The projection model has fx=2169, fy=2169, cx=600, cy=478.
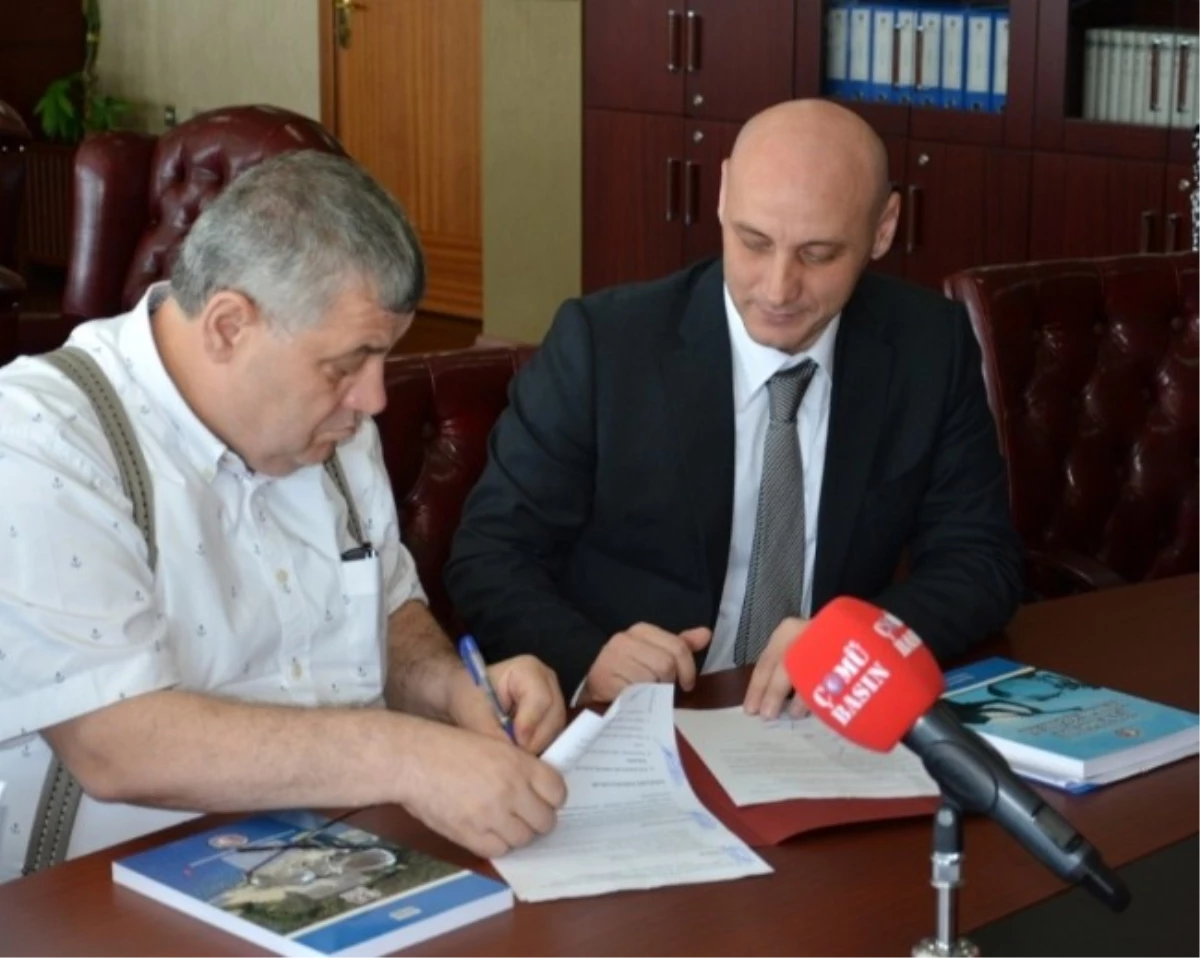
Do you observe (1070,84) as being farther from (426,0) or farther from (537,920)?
(537,920)

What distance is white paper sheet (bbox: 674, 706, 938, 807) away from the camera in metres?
2.01

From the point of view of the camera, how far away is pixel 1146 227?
18.1 feet

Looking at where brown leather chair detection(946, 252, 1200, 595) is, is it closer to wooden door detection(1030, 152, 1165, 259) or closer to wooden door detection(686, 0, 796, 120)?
wooden door detection(1030, 152, 1165, 259)

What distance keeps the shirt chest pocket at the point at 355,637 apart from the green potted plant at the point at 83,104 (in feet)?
25.9

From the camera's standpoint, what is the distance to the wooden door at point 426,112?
27.8ft

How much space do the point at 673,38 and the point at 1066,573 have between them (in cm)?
379

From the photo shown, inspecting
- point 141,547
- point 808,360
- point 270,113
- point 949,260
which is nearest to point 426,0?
point 949,260

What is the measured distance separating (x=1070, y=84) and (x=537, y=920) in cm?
435

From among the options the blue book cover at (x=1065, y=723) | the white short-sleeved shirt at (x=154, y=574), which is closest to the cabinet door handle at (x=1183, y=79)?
the blue book cover at (x=1065, y=723)

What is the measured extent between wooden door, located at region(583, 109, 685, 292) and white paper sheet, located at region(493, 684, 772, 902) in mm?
4734

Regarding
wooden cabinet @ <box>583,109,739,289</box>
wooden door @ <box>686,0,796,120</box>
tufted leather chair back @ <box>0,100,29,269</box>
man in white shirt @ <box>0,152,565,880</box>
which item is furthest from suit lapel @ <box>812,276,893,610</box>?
wooden cabinet @ <box>583,109,739,289</box>

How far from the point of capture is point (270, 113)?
15.7ft

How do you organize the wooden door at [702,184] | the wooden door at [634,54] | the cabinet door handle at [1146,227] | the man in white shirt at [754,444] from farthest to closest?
the wooden door at [634,54] < the wooden door at [702,184] < the cabinet door handle at [1146,227] < the man in white shirt at [754,444]

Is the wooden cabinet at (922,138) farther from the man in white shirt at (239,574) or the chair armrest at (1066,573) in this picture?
the man in white shirt at (239,574)
